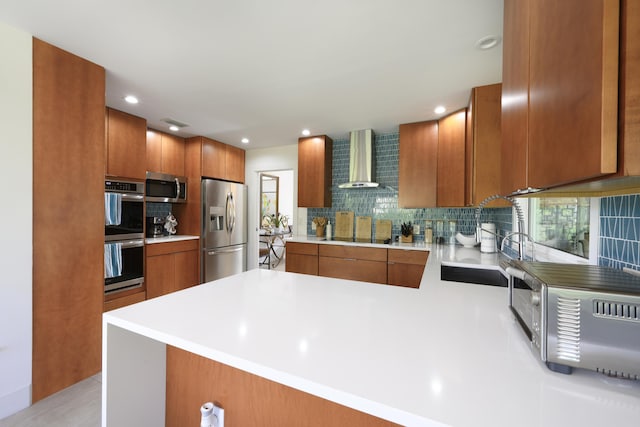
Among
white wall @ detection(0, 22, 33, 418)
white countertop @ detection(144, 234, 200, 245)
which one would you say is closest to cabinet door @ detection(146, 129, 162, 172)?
white countertop @ detection(144, 234, 200, 245)

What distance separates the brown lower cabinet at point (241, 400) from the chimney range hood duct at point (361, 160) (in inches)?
113

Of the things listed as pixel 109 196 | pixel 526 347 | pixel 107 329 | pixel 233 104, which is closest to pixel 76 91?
pixel 109 196

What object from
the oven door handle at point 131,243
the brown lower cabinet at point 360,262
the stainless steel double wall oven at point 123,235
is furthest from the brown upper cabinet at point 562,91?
the oven door handle at point 131,243

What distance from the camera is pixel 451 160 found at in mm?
2826

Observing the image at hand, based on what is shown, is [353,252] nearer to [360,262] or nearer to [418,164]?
[360,262]

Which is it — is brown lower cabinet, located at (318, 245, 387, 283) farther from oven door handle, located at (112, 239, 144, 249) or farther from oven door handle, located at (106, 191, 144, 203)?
oven door handle, located at (106, 191, 144, 203)

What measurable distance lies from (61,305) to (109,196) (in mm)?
1095

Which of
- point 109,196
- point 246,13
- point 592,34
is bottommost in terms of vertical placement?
point 109,196

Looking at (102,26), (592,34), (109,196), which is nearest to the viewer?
(592,34)

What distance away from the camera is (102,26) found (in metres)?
1.56

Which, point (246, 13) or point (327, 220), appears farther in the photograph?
point (327, 220)

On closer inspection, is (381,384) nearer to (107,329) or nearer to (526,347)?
(526,347)

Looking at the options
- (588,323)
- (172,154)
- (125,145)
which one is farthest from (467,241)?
(172,154)

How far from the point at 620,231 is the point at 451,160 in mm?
2066
